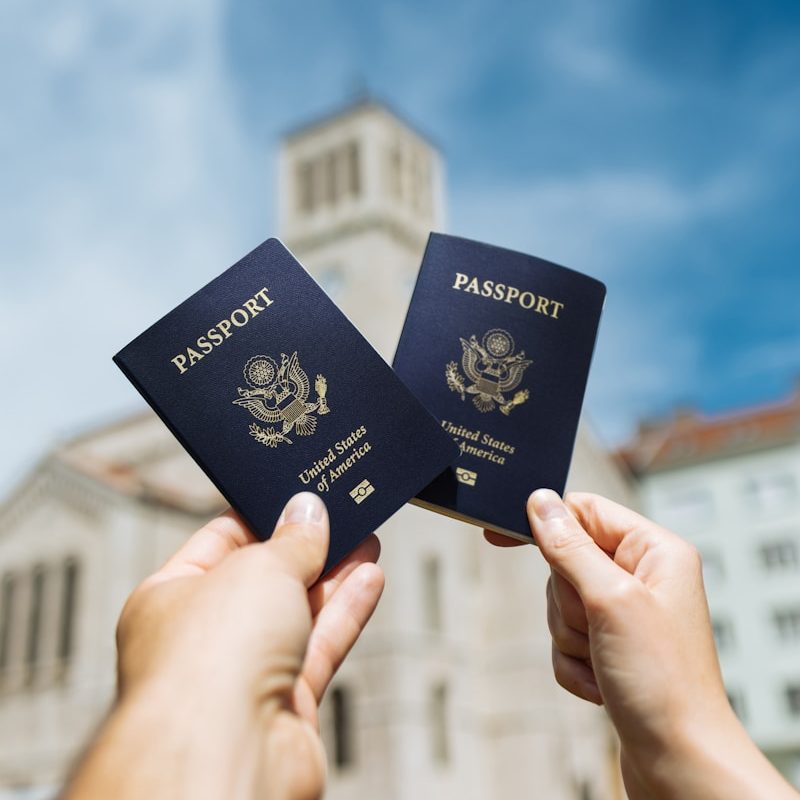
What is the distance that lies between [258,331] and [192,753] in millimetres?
993

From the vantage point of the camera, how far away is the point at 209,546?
175cm

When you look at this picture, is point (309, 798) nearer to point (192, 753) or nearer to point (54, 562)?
point (192, 753)

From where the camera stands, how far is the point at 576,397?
2162 millimetres

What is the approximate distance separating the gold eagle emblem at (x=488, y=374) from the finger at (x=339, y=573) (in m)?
0.42

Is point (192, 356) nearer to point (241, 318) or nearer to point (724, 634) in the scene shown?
point (241, 318)

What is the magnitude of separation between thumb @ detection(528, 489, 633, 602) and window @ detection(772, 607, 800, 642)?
26.9 metres

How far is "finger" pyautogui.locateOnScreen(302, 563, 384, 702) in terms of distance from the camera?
1.62 m

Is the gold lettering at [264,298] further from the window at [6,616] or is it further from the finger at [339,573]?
the window at [6,616]

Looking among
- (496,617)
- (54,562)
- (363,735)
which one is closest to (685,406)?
(496,617)

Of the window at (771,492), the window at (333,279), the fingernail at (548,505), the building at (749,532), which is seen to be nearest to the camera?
the fingernail at (548,505)

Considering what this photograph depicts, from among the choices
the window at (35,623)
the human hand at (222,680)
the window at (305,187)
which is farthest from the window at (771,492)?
the human hand at (222,680)

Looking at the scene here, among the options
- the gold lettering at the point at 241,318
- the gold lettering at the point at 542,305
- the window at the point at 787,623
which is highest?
the window at the point at 787,623

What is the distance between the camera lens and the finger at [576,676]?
6.69 ft

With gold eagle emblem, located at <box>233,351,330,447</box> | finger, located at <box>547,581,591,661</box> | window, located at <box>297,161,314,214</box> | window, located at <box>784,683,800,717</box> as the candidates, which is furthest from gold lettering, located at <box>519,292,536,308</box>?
window, located at <box>784,683,800,717</box>
